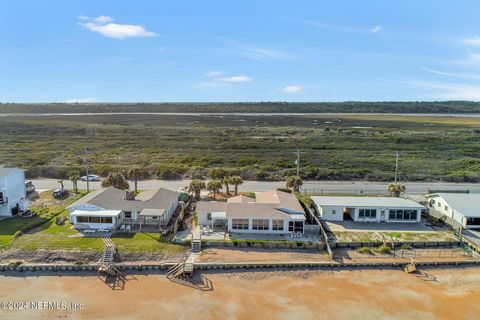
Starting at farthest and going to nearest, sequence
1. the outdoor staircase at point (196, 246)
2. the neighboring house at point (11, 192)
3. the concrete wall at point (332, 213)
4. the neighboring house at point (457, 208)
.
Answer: the concrete wall at point (332, 213) < the neighboring house at point (11, 192) < the neighboring house at point (457, 208) < the outdoor staircase at point (196, 246)

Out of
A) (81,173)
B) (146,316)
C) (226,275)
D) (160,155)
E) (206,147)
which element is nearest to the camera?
(146,316)

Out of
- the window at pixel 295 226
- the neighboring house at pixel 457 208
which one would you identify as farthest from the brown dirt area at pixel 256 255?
the neighboring house at pixel 457 208

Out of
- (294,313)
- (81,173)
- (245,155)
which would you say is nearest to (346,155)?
(245,155)

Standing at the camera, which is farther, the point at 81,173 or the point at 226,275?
the point at 81,173

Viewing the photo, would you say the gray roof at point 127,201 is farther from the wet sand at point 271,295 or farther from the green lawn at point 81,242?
the wet sand at point 271,295

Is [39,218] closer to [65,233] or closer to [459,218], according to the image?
[65,233]

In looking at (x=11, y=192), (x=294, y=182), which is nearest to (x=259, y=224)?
(x=294, y=182)

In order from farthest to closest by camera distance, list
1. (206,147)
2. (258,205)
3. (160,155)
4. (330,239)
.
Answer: (206,147) < (160,155) < (258,205) < (330,239)

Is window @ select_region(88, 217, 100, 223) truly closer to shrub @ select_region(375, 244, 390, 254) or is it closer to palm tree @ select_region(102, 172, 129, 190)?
palm tree @ select_region(102, 172, 129, 190)

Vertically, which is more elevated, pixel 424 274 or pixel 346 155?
pixel 346 155
